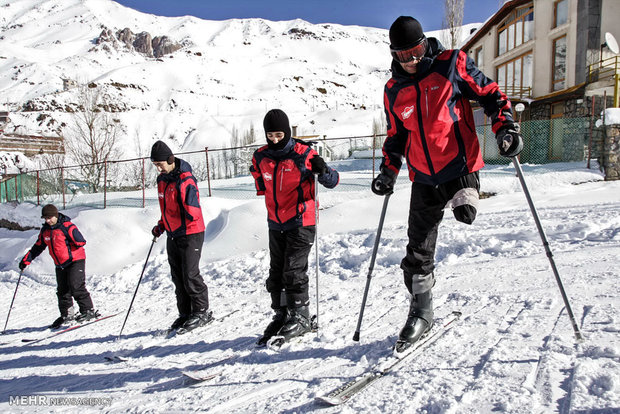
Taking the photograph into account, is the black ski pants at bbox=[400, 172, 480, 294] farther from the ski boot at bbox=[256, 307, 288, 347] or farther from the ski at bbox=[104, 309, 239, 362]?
the ski at bbox=[104, 309, 239, 362]

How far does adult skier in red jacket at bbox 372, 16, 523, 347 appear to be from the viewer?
7.43ft

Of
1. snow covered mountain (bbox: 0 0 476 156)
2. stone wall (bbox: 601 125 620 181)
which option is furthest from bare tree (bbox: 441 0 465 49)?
snow covered mountain (bbox: 0 0 476 156)

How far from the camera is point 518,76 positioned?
2030 centimetres

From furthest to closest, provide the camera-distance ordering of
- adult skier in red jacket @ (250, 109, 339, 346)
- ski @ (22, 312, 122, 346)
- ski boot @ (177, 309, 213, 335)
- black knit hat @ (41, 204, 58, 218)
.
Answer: black knit hat @ (41, 204, 58, 218) < ski @ (22, 312, 122, 346) < ski boot @ (177, 309, 213, 335) < adult skier in red jacket @ (250, 109, 339, 346)

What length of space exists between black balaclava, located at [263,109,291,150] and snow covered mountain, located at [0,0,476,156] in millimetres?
26369

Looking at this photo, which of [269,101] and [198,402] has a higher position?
[269,101]

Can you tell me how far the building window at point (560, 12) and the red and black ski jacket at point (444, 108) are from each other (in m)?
19.6

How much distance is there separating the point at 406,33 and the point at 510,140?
0.86 meters

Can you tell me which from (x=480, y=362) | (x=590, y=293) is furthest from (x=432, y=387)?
(x=590, y=293)

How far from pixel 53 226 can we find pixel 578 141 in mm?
14162

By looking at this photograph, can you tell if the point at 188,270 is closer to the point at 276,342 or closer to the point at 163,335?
the point at 163,335

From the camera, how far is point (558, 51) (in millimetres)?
17875

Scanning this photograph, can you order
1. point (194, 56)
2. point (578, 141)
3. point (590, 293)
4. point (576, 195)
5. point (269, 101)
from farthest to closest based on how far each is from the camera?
point (194, 56)
point (269, 101)
point (578, 141)
point (576, 195)
point (590, 293)

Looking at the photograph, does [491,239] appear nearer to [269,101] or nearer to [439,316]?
[439,316]
